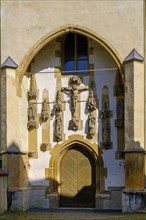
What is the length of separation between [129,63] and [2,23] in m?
4.87

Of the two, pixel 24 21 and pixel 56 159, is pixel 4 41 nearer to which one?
pixel 24 21

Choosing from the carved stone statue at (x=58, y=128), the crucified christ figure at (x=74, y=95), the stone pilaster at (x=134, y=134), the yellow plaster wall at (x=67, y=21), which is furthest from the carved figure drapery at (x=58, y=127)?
the stone pilaster at (x=134, y=134)

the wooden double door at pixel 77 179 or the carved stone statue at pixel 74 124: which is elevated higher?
the carved stone statue at pixel 74 124

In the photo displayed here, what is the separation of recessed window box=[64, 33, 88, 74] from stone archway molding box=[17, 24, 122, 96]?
115 centimetres

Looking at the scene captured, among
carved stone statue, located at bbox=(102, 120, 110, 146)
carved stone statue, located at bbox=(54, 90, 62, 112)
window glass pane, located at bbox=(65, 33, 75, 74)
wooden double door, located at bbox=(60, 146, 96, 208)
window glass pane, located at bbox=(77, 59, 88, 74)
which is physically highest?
window glass pane, located at bbox=(65, 33, 75, 74)

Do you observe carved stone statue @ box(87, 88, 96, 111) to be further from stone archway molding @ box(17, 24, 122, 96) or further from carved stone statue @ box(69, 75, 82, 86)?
stone archway molding @ box(17, 24, 122, 96)

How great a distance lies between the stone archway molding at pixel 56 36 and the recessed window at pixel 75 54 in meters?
1.15

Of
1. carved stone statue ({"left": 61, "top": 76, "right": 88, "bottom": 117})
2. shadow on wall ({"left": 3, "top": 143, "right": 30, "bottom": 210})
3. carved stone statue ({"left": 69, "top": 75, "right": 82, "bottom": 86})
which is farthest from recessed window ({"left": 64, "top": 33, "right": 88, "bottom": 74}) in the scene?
shadow on wall ({"left": 3, "top": 143, "right": 30, "bottom": 210})

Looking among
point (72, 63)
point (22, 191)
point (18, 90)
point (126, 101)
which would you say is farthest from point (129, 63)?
point (22, 191)

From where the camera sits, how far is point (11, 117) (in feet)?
57.7

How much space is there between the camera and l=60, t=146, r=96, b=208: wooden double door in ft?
59.9

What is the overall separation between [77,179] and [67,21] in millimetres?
5664

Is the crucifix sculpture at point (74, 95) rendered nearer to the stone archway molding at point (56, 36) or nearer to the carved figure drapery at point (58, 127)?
the carved figure drapery at point (58, 127)

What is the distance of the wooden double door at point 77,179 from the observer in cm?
1825
